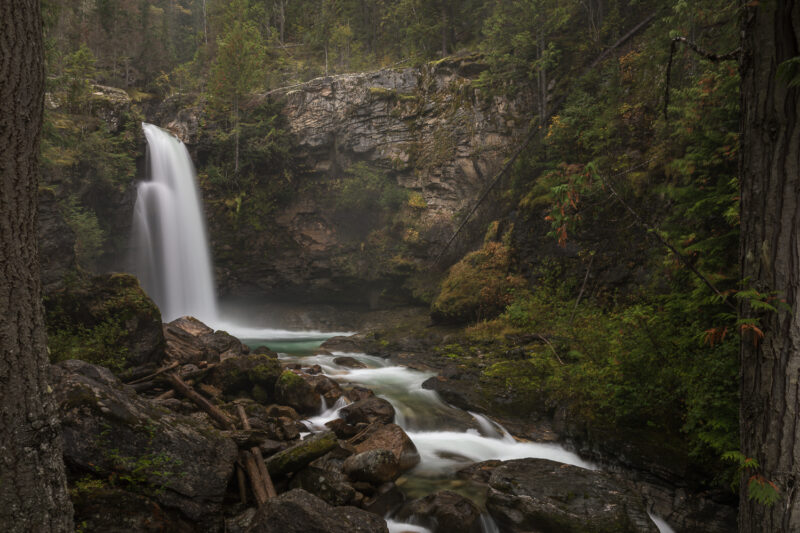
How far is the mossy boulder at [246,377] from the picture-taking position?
8.19 metres

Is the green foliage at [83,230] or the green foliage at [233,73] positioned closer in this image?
the green foliage at [83,230]

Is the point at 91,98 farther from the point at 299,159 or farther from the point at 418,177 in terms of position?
the point at 418,177

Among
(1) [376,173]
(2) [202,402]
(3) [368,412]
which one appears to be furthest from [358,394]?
(1) [376,173]

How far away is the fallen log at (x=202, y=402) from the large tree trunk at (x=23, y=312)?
357cm

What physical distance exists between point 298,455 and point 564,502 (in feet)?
11.1

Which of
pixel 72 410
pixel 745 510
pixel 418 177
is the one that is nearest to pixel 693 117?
pixel 745 510

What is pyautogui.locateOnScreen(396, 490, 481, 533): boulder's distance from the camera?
5.00 m

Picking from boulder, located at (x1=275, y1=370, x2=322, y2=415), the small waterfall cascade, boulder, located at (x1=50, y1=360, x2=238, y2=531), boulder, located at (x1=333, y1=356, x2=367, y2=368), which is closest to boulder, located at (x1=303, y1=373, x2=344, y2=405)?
boulder, located at (x1=275, y1=370, x2=322, y2=415)

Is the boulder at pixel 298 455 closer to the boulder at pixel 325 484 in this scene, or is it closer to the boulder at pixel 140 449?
the boulder at pixel 325 484

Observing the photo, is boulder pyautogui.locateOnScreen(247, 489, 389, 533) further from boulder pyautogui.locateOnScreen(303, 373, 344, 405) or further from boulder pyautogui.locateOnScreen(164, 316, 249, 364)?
boulder pyautogui.locateOnScreen(164, 316, 249, 364)

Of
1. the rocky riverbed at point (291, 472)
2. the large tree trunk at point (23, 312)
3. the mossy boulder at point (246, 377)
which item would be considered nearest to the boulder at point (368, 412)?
the rocky riverbed at point (291, 472)

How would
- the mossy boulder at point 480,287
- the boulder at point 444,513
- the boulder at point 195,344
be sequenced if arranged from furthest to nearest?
1. the mossy boulder at point 480,287
2. the boulder at point 195,344
3. the boulder at point 444,513

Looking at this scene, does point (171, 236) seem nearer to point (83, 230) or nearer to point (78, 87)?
point (83, 230)

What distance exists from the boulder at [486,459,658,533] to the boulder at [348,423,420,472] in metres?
1.44
